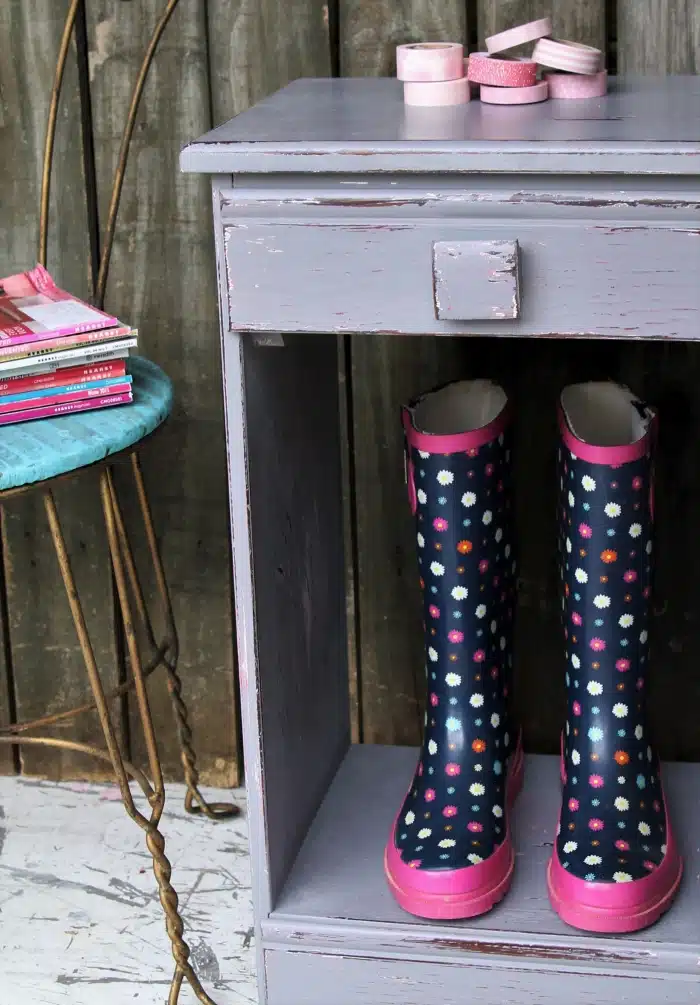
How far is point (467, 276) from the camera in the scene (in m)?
0.89

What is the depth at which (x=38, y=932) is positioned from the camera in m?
1.32

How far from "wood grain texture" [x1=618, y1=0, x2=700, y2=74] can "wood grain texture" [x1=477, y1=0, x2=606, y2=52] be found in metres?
0.02

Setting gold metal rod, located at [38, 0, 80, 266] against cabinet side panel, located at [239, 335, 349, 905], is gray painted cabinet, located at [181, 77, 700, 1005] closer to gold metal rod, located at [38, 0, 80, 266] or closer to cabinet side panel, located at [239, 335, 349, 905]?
cabinet side panel, located at [239, 335, 349, 905]

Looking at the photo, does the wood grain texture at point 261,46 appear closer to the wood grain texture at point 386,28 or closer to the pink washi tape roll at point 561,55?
the wood grain texture at point 386,28

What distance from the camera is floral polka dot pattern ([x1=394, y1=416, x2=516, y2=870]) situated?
3.60ft

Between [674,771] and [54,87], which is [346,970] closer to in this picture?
[674,771]

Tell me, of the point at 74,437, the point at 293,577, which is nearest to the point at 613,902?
the point at 293,577

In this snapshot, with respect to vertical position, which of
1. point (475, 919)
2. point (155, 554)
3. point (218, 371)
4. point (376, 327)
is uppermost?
point (376, 327)

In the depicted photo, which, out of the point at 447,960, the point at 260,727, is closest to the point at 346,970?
the point at 447,960

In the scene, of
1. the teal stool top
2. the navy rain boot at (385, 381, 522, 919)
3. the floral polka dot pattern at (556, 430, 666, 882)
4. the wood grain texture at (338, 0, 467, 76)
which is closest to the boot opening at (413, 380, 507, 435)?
the navy rain boot at (385, 381, 522, 919)

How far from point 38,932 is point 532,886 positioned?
1.74 feet

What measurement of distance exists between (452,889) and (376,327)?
Result: 0.50 m

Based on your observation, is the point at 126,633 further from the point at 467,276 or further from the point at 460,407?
the point at 467,276

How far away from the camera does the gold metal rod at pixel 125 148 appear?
3.99 ft
